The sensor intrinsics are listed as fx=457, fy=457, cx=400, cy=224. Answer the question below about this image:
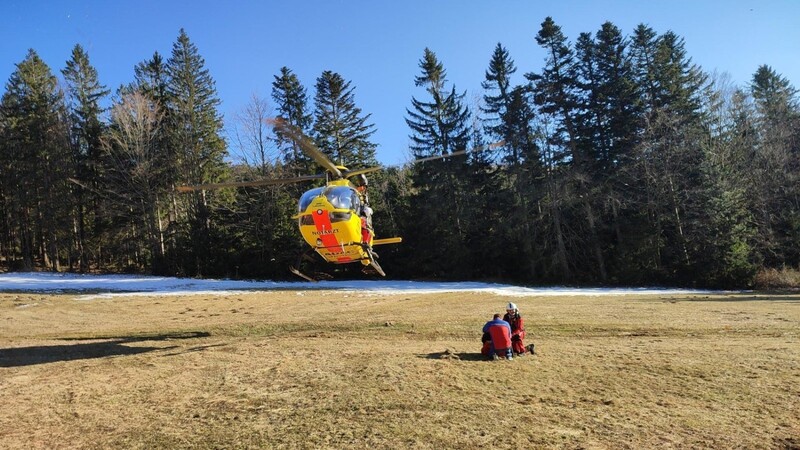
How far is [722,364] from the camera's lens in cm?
918

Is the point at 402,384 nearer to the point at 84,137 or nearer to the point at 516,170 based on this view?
the point at 516,170

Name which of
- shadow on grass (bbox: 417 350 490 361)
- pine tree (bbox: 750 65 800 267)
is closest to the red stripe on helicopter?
shadow on grass (bbox: 417 350 490 361)

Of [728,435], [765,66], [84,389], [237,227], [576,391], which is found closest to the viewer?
[728,435]

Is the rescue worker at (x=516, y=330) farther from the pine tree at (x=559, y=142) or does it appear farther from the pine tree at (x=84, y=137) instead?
the pine tree at (x=84, y=137)

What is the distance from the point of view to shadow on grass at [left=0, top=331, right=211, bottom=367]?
1086 cm

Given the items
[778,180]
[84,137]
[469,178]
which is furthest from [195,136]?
[778,180]

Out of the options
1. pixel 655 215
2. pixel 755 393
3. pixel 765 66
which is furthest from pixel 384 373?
pixel 765 66

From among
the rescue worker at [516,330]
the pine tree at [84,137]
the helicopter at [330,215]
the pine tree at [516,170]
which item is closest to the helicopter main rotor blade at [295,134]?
the helicopter at [330,215]

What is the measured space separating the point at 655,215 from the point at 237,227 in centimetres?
3110

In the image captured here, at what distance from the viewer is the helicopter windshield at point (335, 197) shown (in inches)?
446

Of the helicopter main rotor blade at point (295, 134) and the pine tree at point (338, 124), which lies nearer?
the helicopter main rotor blade at point (295, 134)

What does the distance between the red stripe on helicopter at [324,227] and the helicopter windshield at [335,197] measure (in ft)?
1.16

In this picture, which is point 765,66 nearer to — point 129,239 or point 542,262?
point 542,262

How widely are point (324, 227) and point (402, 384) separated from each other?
456 centimetres
